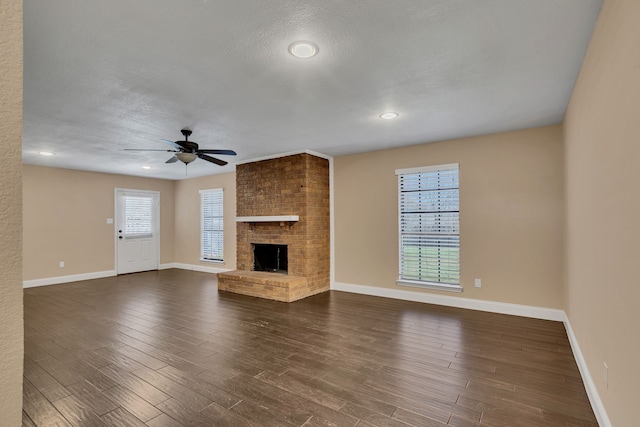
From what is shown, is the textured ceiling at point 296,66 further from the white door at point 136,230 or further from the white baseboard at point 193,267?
the white baseboard at point 193,267

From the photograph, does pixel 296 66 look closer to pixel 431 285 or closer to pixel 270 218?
pixel 270 218

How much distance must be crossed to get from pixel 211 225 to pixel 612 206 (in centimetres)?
769

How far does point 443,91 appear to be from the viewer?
299cm

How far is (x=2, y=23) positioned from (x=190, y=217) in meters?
8.31

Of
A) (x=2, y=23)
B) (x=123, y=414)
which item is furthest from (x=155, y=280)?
(x=2, y=23)

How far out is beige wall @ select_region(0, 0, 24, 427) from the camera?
0.68m

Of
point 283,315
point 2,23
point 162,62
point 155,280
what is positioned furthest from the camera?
point 155,280

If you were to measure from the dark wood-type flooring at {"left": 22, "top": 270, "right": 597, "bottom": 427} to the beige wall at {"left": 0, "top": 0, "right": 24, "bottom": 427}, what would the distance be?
1.67m

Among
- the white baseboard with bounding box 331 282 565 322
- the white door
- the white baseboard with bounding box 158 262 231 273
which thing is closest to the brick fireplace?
the white baseboard with bounding box 331 282 565 322

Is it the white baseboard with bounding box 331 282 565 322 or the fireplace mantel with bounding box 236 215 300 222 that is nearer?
the white baseboard with bounding box 331 282 565 322

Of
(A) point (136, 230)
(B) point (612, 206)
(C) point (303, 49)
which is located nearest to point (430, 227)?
(B) point (612, 206)

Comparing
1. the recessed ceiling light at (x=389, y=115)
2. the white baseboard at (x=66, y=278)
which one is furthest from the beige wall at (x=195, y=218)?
the recessed ceiling light at (x=389, y=115)

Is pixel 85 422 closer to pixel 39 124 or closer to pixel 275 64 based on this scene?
pixel 275 64

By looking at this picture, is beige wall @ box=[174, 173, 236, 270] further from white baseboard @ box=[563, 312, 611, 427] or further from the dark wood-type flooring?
white baseboard @ box=[563, 312, 611, 427]
